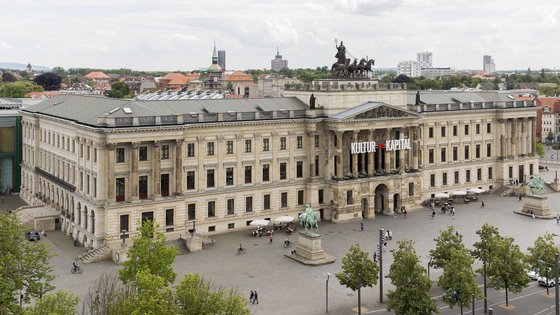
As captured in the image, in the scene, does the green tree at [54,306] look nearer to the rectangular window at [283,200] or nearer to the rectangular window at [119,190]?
the rectangular window at [119,190]

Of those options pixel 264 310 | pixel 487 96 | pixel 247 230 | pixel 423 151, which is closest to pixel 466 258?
pixel 264 310

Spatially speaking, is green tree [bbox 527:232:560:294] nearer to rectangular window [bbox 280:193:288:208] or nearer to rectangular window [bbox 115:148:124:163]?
rectangular window [bbox 280:193:288:208]

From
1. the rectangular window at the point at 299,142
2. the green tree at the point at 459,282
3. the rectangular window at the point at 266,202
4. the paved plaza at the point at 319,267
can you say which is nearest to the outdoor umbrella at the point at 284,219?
the paved plaza at the point at 319,267

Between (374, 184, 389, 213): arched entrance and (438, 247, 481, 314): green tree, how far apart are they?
4421 centimetres

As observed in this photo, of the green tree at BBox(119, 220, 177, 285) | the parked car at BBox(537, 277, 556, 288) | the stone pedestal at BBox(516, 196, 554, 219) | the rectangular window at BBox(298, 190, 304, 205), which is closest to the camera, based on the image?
the green tree at BBox(119, 220, 177, 285)

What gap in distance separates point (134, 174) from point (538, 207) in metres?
59.3

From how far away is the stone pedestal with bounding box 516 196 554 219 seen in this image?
309 ft

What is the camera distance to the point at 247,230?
87938 millimetres

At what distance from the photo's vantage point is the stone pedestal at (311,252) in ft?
233

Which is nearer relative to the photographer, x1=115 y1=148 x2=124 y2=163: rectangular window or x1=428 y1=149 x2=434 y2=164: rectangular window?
x1=115 y1=148 x2=124 y2=163: rectangular window

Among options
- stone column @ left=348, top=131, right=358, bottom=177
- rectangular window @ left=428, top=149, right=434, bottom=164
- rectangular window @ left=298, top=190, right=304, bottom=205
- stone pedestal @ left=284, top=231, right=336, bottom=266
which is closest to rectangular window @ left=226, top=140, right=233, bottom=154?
rectangular window @ left=298, top=190, right=304, bottom=205

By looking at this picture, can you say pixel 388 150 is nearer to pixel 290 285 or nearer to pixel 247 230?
pixel 247 230

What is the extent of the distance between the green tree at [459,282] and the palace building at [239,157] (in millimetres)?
39721

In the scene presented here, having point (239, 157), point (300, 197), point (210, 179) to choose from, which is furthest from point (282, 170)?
point (210, 179)
